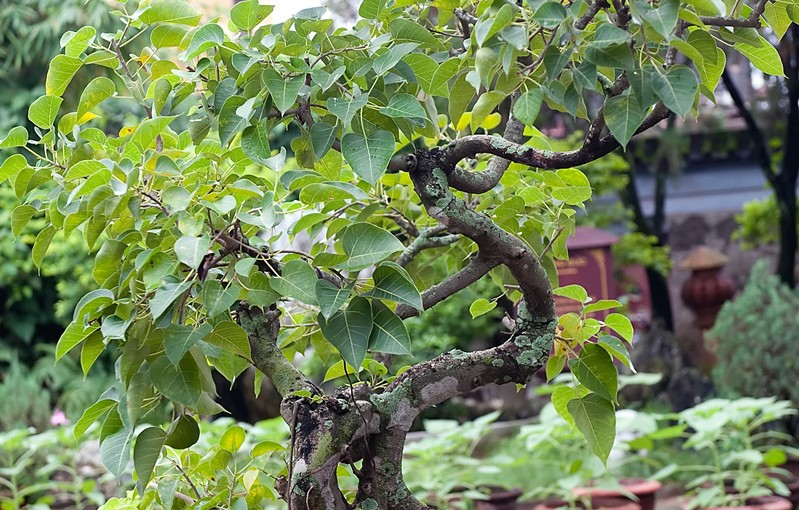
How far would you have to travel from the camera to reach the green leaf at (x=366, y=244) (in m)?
0.77

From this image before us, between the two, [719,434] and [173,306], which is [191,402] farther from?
[719,434]

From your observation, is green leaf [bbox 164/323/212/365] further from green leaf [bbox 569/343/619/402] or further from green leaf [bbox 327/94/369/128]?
green leaf [bbox 569/343/619/402]

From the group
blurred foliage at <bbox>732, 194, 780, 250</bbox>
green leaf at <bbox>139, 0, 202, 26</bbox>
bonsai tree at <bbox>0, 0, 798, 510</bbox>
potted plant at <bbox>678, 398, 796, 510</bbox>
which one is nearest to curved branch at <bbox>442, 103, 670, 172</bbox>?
bonsai tree at <bbox>0, 0, 798, 510</bbox>

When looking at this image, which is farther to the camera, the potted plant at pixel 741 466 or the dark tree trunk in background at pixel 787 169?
the dark tree trunk in background at pixel 787 169

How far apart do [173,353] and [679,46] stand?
19.6 inches

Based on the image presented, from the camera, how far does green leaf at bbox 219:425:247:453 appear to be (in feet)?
3.52

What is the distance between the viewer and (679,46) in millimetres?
723

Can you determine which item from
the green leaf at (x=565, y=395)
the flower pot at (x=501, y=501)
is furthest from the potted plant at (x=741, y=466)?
the green leaf at (x=565, y=395)

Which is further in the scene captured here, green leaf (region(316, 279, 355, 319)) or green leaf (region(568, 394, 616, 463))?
green leaf (region(568, 394, 616, 463))

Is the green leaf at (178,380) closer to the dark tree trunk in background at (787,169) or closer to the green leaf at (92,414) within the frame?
the green leaf at (92,414)

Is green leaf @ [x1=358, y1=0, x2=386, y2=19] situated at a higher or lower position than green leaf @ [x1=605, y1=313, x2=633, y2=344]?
higher

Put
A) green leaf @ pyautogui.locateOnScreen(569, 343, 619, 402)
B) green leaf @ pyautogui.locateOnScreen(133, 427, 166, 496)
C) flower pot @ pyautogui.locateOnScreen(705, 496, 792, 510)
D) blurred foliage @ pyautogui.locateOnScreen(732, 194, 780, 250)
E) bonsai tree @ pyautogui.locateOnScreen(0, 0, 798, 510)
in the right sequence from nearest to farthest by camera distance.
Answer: bonsai tree @ pyautogui.locateOnScreen(0, 0, 798, 510) < green leaf @ pyautogui.locateOnScreen(133, 427, 166, 496) < green leaf @ pyautogui.locateOnScreen(569, 343, 619, 402) < flower pot @ pyautogui.locateOnScreen(705, 496, 792, 510) < blurred foliage @ pyautogui.locateOnScreen(732, 194, 780, 250)

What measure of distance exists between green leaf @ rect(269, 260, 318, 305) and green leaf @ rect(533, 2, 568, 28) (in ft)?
1.00

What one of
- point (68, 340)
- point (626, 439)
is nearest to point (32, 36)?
point (626, 439)
